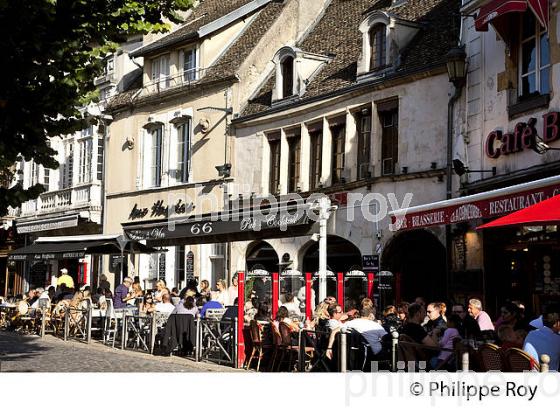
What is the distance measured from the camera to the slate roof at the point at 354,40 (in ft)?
65.2

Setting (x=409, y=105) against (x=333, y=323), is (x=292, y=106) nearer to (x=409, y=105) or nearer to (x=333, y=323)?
(x=409, y=105)

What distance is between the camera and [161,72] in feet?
94.1

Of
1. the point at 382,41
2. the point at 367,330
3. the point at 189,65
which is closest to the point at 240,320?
the point at 367,330

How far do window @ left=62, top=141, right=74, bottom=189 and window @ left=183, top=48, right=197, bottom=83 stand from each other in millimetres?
6928

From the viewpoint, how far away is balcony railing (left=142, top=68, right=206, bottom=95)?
2714 centimetres

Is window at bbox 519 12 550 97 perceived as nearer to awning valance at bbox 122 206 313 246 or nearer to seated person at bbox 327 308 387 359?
awning valance at bbox 122 206 313 246

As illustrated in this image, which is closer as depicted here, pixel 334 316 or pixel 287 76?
pixel 334 316

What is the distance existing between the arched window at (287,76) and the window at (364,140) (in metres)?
3.23

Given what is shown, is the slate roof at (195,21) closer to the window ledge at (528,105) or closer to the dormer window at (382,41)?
the dormer window at (382,41)

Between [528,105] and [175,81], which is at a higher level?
[175,81]

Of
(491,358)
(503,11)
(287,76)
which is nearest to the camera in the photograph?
(491,358)

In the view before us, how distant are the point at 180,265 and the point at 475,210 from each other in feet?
50.4

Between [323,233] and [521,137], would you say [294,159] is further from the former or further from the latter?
[521,137]
